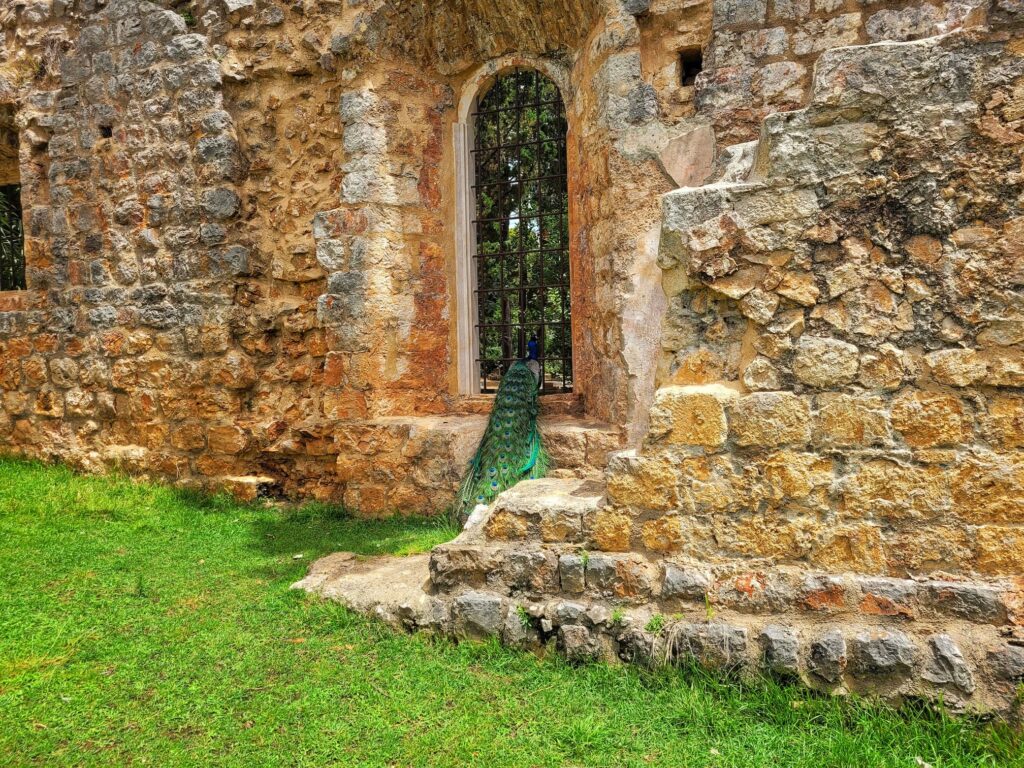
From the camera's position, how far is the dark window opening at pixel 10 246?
9.38 metres

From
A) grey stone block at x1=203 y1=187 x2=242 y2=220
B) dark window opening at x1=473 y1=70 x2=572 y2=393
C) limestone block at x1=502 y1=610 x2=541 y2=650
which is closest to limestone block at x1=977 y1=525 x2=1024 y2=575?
limestone block at x1=502 y1=610 x2=541 y2=650

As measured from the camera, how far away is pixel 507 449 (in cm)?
560

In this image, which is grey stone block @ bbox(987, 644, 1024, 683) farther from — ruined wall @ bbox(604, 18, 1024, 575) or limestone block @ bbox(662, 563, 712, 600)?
limestone block @ bbox(662, 563, 712, 600)

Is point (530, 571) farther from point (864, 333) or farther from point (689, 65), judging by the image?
point (689, 65)

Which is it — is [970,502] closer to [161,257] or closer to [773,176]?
[773,176]

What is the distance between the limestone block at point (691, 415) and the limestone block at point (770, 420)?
5cm

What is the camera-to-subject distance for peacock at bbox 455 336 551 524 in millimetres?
5465

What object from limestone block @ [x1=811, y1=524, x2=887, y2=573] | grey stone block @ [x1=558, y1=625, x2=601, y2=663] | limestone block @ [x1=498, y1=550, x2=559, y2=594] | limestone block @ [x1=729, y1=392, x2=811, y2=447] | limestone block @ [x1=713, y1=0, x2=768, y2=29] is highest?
limestone block @ [x1=713, y1=0, x2=768, y2=29]

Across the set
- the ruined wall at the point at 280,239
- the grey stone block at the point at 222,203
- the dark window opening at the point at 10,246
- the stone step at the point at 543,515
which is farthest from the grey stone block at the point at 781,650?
the dark window opening at the point at 10,246

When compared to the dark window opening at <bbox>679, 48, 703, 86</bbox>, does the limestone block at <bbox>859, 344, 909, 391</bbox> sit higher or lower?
lower

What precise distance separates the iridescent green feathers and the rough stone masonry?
21 centimetres

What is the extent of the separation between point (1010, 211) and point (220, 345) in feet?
19.5

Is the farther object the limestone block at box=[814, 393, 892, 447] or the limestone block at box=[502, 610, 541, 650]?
the limestone block at box=[502, 610, 541, 650]

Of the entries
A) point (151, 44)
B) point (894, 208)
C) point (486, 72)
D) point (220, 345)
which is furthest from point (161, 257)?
point (894, 208)
